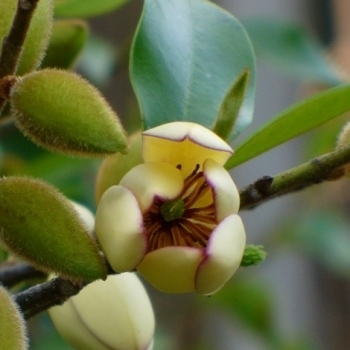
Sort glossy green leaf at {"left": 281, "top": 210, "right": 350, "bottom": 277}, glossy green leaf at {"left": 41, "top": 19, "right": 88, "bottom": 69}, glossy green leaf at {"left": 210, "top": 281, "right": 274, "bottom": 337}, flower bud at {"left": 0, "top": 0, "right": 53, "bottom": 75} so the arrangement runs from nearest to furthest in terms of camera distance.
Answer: flower bud at {"left": 0, "top": 0, "right": 53, "bottom": 75}, glossy green leaf at {"left": 41, "top": 19, "right": 88, "bottom": 69}, glossy green leaf at {"left": 210, "top": 281, "right": 274, "bottom": 337}, glossy green leaf at {"left": 281, "top": 210, "right": 350, "bottom": 277}

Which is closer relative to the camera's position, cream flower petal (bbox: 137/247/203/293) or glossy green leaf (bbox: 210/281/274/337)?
cream flower petal (bbox: 137/247/203/293)

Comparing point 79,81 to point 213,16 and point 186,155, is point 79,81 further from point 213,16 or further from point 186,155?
point 213,16

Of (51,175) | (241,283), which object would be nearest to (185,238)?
(51,175)

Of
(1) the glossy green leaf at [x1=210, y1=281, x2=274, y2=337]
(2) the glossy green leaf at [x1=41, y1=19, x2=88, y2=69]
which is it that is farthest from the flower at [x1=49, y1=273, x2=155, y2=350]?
(1) the glossy green leaf at [x1=210, y1=281, x2=274, y2=337]

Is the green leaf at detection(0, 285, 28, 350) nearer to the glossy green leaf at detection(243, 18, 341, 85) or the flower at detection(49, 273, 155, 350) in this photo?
the flower at detection(49, 273, 155, 350)

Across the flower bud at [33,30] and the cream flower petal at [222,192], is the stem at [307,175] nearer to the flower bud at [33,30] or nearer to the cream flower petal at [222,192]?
the cream flower petal at [222,192]

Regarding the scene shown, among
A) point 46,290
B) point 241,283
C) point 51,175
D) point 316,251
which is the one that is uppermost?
point 46,290
